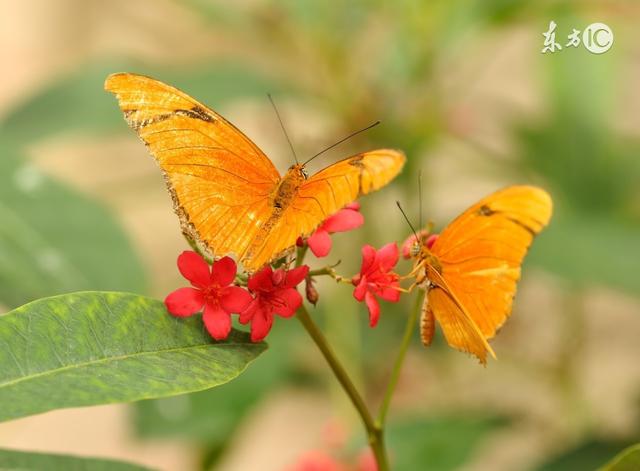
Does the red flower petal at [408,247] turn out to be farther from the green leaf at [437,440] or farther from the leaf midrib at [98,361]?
the green leaf at [437,440]

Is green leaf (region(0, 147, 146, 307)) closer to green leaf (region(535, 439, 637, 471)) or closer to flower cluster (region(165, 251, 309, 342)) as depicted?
flower cluster (region(165, 251, 309, 342))

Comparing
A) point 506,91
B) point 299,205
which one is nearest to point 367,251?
point 299,205

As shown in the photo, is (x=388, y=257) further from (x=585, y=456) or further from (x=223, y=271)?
(x=585, y=456)

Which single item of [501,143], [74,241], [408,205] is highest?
[74,241]

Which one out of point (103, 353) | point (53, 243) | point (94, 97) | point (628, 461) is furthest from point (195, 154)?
point (94, 97)

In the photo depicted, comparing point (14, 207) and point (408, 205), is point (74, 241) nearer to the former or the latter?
point (14, 207)

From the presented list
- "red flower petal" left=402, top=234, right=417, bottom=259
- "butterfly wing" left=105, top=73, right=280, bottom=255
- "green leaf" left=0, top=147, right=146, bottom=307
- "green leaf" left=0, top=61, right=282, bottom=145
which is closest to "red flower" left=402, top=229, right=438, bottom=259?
"red flower petal" left=402, top=234, right=417, bottom=259
